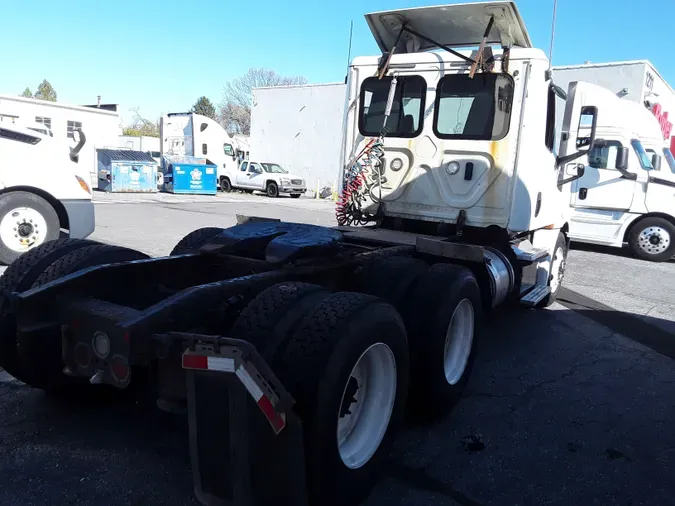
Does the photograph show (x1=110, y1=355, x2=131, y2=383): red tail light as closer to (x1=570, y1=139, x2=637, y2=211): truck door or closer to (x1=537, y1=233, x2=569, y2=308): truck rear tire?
(x1=537, y1=233, x2=569, y2=308): truck rear tire

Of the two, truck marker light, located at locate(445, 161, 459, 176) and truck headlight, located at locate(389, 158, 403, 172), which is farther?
truck headlight, located at locate(389, 158, 403, 172)

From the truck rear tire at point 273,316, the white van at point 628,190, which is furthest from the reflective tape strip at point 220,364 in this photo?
the white van at point 628,190

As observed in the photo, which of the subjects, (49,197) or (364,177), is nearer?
(364,177)

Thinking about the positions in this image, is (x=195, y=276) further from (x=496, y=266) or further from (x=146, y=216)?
(x=146, y=216)

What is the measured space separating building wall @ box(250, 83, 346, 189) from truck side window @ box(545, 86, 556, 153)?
24.8 metres

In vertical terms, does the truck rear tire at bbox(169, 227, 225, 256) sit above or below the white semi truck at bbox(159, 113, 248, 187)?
below

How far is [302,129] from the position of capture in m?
33.0

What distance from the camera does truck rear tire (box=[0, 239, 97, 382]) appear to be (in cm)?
325

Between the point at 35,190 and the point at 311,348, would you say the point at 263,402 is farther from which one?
the point at 35,190

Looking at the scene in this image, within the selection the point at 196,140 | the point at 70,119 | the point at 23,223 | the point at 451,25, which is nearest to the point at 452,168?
the point at 451,25

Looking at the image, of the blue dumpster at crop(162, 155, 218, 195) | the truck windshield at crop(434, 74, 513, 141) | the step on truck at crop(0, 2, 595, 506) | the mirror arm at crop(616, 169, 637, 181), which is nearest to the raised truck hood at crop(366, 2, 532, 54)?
the step on truck at crop(0, 2, 595, 506)

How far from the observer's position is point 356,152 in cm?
625

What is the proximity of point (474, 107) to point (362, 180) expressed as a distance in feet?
4.49

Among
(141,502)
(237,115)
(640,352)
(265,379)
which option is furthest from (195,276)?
(237,115)
